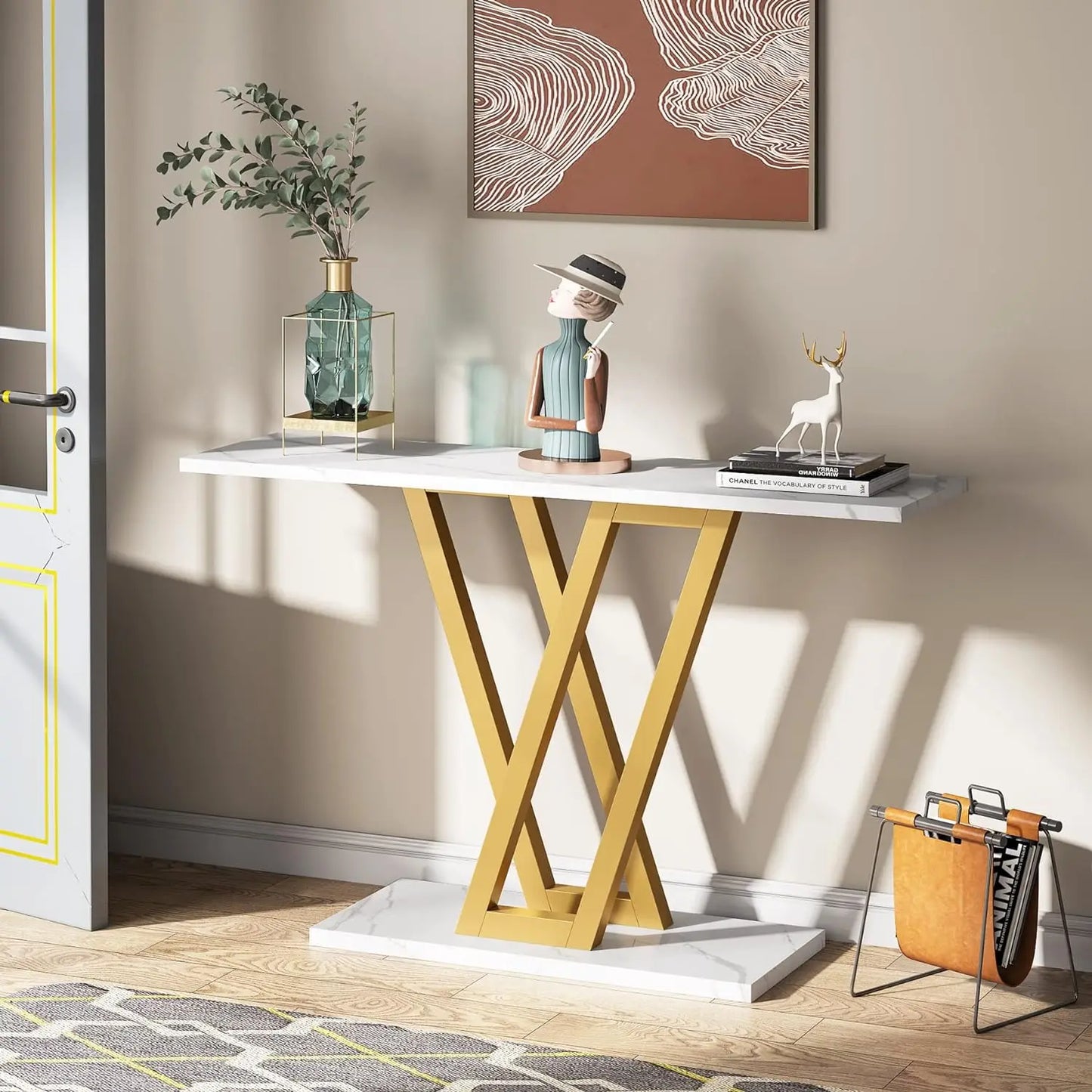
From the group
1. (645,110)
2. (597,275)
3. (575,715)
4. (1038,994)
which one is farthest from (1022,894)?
(645,110)

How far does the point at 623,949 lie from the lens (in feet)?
10.2

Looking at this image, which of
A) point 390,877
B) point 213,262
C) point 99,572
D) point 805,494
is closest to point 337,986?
point 390,877

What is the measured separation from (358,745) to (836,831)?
3.18 ft

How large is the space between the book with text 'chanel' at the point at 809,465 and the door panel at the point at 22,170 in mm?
1525

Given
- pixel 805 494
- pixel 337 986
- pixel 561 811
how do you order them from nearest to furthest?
pixel 805 494, pixel 337 986, pixel 561 811

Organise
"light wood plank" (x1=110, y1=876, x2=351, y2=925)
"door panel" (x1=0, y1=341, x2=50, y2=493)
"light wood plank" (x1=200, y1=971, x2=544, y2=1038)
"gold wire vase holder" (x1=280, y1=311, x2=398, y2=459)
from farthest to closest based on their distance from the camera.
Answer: "door panel" (x1=0, y1=341, x2=50, y2=493) < "light wood plank" (x1=110, y1=876, x2=351, y2=925) < "gold wire vase holder" (x1=280, y1=311, x2=398, y2=459) < "light wood plank" (x1=200, y1=971, x2=544, y2=1038)

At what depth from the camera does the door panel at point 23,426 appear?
3.62 m

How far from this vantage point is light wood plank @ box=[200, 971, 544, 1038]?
284 cm

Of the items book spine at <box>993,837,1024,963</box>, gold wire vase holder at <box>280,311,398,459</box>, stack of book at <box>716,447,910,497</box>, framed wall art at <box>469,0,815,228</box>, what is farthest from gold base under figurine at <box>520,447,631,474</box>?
book spine at <box>993,837,1024,963</box>

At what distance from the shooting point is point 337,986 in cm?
300

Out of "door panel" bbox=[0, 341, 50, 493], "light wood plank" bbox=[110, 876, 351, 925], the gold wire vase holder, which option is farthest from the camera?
"door panel" bbox=[0, 341, 50, 493]

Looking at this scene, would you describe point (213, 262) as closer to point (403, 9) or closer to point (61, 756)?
point (403, 9)

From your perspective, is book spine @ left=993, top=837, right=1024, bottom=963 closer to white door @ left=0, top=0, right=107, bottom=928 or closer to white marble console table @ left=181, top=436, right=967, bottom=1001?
white marble console table @ left=181, top=436, right=967, bottom=1001

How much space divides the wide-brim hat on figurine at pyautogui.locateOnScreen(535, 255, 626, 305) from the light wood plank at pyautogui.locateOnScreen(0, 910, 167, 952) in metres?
1.41
